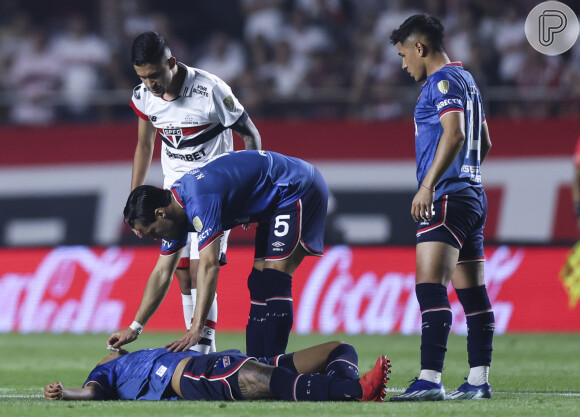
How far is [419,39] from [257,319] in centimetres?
202

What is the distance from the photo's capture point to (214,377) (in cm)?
548

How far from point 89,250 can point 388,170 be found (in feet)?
12.9

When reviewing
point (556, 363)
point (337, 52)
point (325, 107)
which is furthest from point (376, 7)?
point (556, 363)

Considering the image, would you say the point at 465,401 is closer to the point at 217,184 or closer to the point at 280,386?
the point at 280,386

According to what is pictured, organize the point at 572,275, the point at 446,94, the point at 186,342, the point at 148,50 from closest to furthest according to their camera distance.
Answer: the point at 186,342 < the point at 446,94 < the point at 148,50 < the point at 572,275

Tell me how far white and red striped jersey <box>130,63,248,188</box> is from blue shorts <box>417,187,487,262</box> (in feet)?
6.09

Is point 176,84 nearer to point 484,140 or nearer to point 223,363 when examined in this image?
point 484,140

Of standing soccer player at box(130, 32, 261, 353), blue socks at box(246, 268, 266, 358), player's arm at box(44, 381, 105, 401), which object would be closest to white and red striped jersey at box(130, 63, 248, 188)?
standing soccer player at box(130, 32, 261, 353)

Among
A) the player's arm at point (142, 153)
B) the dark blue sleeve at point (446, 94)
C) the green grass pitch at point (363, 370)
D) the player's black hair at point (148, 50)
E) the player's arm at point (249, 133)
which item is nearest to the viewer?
the green grass pitch at point (363, 370)

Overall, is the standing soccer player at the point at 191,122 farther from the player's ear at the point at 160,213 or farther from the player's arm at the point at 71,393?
the player's arm at the point at 71,393

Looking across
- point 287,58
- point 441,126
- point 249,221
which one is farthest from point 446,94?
point 287,58

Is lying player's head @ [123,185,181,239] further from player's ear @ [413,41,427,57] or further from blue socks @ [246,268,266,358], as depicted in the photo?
player's ear @ [413,41,427,57]

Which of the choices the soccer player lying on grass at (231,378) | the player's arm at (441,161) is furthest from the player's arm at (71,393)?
the player's arm at (441,161)

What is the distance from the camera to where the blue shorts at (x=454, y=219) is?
5824 millimetres
